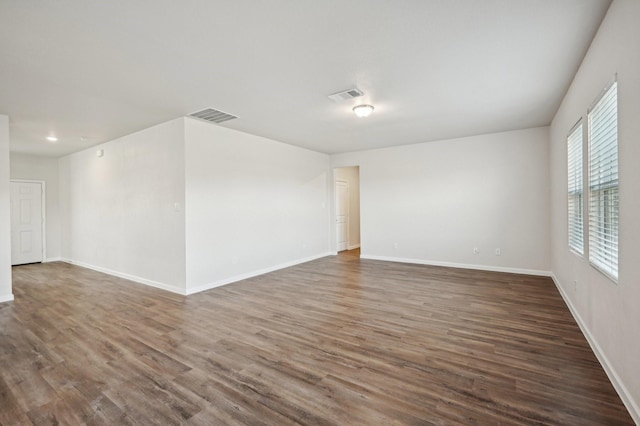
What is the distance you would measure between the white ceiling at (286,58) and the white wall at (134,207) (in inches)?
22.8

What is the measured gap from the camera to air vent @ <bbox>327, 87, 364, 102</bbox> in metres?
3.56

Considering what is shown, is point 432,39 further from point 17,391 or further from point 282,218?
point 282,218

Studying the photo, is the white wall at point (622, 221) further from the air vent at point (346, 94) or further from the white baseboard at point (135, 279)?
the white baseboard at point (135, 279)

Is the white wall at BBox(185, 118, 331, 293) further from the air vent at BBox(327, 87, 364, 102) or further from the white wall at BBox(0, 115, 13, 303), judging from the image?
the white wall at BBox(0, 115, 13, 303)

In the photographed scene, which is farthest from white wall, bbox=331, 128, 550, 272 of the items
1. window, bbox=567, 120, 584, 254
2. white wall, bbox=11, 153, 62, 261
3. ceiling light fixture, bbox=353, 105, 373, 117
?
white wall, bbox=11, 153, 62, 261

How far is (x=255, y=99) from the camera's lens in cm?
384

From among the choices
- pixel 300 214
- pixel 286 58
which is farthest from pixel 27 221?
pixel 286 58

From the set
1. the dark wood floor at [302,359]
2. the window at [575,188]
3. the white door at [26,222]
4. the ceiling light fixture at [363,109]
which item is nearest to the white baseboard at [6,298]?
the dark wood floor at [302,359]

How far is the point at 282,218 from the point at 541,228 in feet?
16.1

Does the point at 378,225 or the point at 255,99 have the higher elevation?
the point at 255,99

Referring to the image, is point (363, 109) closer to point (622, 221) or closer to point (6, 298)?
point (622, 221)

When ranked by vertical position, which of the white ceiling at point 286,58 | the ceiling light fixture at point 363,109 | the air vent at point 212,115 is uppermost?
the air vent at point 212,115

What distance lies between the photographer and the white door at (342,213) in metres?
8.45

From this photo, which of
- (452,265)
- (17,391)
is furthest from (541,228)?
(17,391)
